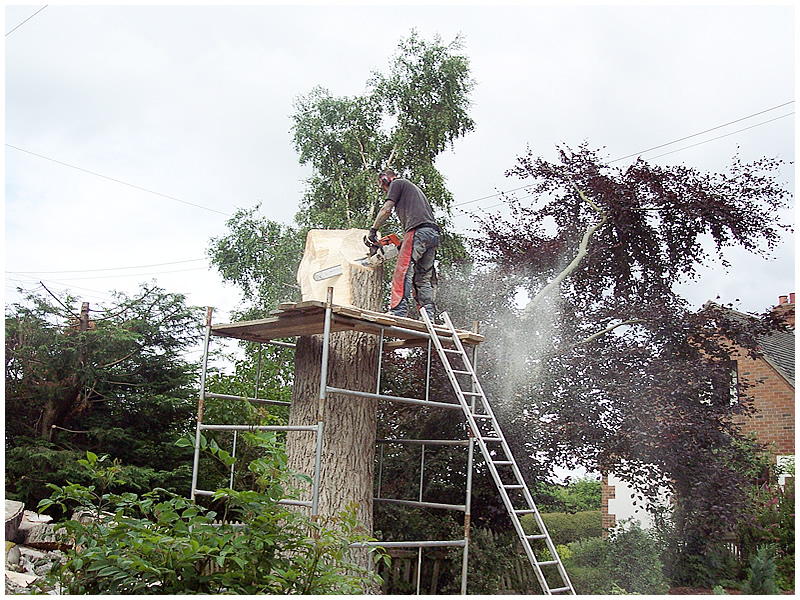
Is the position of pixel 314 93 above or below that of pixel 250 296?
above

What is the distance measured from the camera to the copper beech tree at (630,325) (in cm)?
656

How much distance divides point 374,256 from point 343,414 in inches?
44.9

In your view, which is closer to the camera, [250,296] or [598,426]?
[598,426]

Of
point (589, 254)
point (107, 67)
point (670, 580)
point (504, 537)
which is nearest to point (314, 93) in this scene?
point (107, 67)

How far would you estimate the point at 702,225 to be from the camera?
7.44 meters

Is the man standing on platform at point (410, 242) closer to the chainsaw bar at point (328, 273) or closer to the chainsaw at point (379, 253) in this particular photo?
the chainsaw at point (379, 253)

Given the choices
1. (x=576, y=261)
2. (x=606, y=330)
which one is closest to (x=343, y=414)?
(x=606, y=330)

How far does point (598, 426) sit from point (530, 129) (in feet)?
14.4

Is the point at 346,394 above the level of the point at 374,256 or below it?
below

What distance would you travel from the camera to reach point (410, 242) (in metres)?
5.30

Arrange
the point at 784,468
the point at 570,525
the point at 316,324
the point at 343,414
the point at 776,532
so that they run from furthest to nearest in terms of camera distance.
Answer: the point at 570,525 → the point at 784,468 → the point at 776,532 → the point at 343,414 → the point at 316,324

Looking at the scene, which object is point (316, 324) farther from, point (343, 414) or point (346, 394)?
point (343, 414)

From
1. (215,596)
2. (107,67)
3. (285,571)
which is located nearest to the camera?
(215,596)

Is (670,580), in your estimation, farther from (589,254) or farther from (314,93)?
Answer: (314,93)
